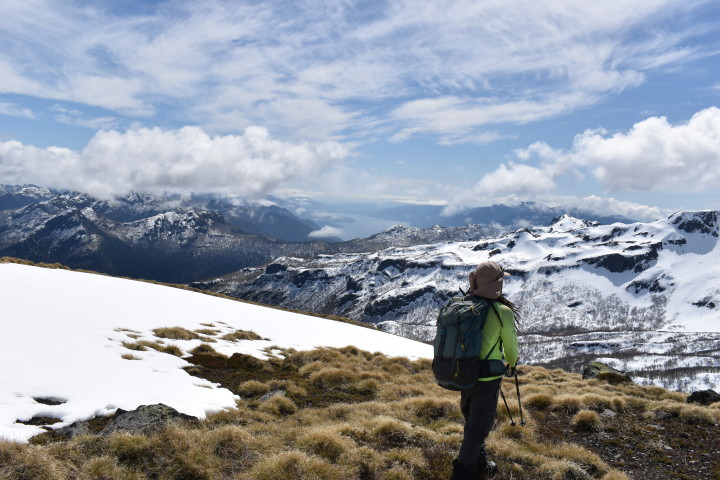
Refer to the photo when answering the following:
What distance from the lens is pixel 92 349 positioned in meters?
14.2

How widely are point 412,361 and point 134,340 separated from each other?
1567 cm

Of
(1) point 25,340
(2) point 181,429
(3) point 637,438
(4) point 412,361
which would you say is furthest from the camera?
(4) point 412,361

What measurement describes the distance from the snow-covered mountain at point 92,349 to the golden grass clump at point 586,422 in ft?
36.8

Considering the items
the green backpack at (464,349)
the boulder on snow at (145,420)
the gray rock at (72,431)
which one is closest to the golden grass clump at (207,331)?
the boulder on snow at (145,420)

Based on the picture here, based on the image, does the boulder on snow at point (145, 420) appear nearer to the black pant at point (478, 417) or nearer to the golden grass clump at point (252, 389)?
the golden grass clump at point (252, 389)

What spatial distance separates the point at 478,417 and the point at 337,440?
3.20 metres

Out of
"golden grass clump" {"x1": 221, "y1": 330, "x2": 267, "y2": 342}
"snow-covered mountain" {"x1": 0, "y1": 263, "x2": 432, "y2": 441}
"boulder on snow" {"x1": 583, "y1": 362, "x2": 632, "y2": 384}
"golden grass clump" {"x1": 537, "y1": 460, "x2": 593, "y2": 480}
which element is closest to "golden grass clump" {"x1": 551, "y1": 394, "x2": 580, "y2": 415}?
"golden grass clump" {"x1": 537, "y1": 460, "x2": 593, "y2": 480}

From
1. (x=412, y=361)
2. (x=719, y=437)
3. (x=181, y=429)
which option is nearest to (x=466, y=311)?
(x=181, y=429)

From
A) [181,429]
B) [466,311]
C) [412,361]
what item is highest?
[466,311]

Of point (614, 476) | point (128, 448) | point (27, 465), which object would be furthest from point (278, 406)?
point (614, 476)

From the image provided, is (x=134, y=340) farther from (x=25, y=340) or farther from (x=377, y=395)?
(x=377, y=395)

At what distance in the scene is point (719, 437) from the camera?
12180 mm

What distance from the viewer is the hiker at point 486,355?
25.0ft

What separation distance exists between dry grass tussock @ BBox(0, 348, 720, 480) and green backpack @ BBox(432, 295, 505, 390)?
7.52 ft
